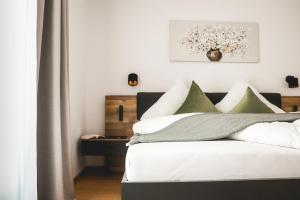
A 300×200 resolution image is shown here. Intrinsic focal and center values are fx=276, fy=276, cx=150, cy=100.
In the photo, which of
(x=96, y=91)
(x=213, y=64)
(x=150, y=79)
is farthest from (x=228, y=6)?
(x=96, y=91)

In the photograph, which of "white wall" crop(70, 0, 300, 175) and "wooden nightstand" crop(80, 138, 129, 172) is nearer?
"wooden nightstand" crop(80, 138, 129, 172)

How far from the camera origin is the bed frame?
60.2 inches

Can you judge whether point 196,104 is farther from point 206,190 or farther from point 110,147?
point 206,190

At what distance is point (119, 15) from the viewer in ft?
12.5

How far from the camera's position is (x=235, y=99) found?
3.51 metres

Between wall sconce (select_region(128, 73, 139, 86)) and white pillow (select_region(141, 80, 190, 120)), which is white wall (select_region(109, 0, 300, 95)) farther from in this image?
white pillow (select_region(141, 80, 190, 120))

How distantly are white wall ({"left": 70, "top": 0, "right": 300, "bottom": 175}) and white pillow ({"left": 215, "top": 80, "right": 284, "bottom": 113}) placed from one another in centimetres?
25

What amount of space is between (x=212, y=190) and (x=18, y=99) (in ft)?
4.62

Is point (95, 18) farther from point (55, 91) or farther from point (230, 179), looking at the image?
point (230, 179)

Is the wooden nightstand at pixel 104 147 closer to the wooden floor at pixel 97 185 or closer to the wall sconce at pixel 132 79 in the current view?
the wooden floor at pixel 97 185

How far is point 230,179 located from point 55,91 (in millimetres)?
1427

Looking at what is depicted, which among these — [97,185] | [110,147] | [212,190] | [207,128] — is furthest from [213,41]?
[212,190]

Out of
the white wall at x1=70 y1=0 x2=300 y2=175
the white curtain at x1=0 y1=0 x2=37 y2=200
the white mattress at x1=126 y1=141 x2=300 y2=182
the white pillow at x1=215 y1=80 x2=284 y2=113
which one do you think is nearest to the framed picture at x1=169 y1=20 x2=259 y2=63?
the white wall at x1=70 y1=0 x2=300 y2=175

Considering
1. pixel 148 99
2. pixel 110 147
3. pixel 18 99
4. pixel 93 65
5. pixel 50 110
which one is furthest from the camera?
pixel 93 65
